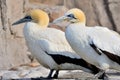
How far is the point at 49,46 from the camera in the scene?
23.6 feet

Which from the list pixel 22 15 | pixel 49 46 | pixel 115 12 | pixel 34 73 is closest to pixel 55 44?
pixel 49 46

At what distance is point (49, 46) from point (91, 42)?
0.63m

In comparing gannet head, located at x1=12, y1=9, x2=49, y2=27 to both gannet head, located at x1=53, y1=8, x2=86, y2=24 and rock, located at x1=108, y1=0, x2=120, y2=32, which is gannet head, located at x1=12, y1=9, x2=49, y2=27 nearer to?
gannet head, located at x1=53, y1=8, x2=86, y2=24

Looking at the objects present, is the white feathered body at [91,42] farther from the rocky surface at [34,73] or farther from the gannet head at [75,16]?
the rocky surface at [34,73]

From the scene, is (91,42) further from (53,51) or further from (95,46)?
(53,51)

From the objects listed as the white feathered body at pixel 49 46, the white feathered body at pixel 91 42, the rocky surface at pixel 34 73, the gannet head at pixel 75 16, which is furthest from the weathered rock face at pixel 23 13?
the white feathered body at pixel 91 42

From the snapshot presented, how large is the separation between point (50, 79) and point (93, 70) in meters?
0.51

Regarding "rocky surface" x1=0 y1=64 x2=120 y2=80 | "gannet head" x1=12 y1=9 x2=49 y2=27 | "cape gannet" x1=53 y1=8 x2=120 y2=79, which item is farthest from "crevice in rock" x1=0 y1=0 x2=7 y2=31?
"cape gannet" x1=53 y1=8 x2=120 y2=79

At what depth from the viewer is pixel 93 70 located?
7070mm

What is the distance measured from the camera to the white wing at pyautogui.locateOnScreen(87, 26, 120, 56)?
6.76m

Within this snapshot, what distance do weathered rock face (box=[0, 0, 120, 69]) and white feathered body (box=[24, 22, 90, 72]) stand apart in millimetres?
2515

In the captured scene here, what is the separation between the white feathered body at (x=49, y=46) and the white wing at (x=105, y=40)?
43 cm

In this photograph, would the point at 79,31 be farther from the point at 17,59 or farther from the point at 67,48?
the point at 17,59

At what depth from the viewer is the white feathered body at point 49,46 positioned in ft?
23.5
